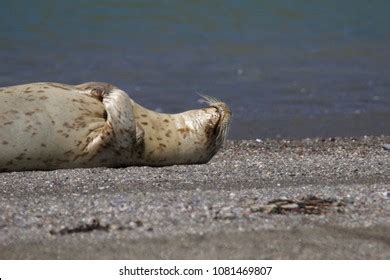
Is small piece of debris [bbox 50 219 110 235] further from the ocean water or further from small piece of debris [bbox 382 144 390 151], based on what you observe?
the ocean water

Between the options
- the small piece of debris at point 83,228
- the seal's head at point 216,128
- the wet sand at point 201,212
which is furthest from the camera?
the seal's head at point 216,128

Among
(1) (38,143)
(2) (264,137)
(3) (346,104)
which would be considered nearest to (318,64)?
(3) (346,104)

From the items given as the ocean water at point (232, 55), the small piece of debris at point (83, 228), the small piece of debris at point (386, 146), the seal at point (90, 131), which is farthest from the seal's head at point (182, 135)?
the small piece of debris at point (83, 228)

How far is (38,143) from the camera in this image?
294 inches

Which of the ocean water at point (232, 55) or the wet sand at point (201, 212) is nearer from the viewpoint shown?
the wet sand at point (201, 212)

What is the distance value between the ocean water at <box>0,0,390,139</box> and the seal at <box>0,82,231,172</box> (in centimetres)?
219

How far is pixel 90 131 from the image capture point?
769 centimetres

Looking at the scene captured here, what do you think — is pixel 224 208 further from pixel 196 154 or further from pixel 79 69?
pixel 79 69

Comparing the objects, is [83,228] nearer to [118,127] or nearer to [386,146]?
[118,127]

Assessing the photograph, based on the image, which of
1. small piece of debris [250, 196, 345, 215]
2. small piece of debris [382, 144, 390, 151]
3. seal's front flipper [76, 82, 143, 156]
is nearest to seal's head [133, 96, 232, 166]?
seal's front flipper [76, 82, 143, 156]

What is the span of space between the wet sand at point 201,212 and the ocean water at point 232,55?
3.14 metres

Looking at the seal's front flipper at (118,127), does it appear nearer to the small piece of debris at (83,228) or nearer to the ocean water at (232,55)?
the small piece of debris at (83,228)

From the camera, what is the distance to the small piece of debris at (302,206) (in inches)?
220

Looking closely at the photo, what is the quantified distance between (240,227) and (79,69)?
30.5 feet
